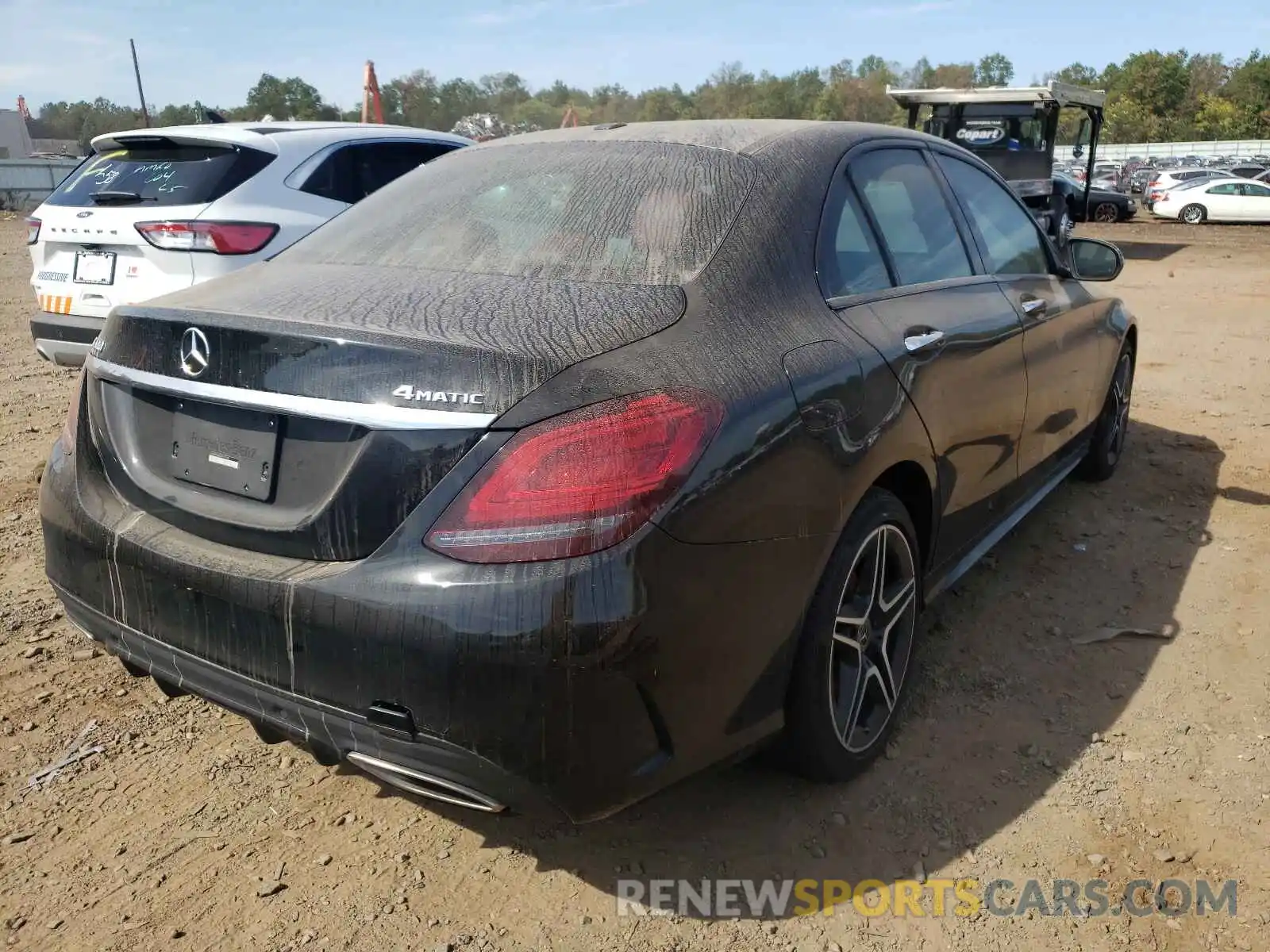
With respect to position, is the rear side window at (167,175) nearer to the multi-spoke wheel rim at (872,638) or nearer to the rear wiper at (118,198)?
the rear wiper at (118,198)

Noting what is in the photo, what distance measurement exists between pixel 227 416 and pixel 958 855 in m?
1.88

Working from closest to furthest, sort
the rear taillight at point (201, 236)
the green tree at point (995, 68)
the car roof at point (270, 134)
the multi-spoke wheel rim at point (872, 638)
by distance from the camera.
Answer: the multi-spoke wheel rim at point (872, 638), the rear taillight at point (201, 236), the car roof at point (270, 134), the green tree at point (995, 68)

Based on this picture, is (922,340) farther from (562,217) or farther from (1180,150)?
(1180,150)

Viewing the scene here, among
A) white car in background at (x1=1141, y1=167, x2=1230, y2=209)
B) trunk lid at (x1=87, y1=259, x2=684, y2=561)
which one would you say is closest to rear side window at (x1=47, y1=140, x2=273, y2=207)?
trunk lid at (x1=87, y1=259, x2=684, y2=561)

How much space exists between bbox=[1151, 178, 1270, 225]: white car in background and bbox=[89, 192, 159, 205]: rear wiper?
27761 millimetres

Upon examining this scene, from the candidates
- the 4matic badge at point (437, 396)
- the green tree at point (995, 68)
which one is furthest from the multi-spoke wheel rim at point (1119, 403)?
the green tree at point (995, 68)

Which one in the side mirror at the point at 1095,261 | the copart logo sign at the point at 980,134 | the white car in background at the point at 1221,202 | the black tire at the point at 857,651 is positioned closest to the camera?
the black tire at the point at 857,651

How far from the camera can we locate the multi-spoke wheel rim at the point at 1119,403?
4.93m

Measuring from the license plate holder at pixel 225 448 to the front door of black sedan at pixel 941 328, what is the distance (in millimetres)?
1398

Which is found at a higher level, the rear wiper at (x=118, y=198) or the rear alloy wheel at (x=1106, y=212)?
the rear wiper at (x=118, y=198)

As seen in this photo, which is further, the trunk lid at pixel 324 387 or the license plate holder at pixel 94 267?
the license plate holder at pixel 94 267

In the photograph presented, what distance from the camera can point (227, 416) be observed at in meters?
1.98

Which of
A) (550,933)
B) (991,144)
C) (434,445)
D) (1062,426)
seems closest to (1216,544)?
(1062,426)

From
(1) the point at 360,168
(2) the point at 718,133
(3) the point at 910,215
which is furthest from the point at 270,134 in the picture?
(3) the point at 910,215
